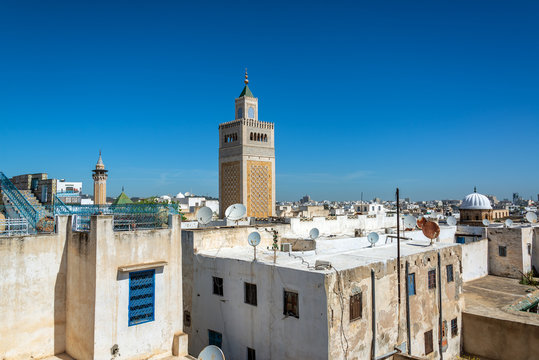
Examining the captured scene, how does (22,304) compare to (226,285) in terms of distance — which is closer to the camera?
(22,304)

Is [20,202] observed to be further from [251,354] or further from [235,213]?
[235,213]

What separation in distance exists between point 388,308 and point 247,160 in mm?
19991

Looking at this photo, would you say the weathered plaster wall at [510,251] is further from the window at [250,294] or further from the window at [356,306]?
the window at [250,294]

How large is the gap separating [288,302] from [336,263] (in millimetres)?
1658

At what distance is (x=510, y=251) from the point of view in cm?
2198

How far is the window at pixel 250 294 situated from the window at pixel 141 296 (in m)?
2.99

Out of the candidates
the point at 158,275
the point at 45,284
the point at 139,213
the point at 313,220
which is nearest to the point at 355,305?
the point at 158,275

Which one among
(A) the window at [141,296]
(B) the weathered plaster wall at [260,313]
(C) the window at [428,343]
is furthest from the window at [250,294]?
(C) the window at [428,343]

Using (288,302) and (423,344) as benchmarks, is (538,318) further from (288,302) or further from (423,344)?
(288,302)

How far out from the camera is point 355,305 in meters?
9.97

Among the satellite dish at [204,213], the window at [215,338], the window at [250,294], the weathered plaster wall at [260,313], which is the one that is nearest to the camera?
the weathered plaster wall at [260,313]

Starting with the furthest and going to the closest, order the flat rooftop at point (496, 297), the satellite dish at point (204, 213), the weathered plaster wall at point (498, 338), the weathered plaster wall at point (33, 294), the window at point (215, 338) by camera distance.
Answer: the satellite dish at point (204, 213)
the flat rooftop at point (496, 297)
the weathered plaster wall at point (498, 338)
the window at point (215, 338)
the weathered plaster wall at point (33, 294)

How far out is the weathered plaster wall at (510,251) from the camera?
71.2 feet

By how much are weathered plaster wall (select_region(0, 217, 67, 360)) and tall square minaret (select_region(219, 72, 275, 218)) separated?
21.0 meters
